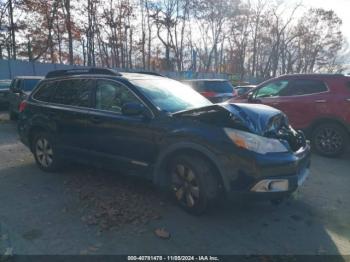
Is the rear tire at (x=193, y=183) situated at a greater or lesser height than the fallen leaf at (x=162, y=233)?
greater

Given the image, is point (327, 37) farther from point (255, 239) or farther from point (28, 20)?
point (255, 239)

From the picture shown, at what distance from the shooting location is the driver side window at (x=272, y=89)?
7.21 meters

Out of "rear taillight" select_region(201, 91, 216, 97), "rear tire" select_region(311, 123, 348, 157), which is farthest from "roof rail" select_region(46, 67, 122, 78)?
"rear taillight" select_region(201, 91, 216, 97)

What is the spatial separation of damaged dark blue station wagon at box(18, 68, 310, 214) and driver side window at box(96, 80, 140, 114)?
1cm

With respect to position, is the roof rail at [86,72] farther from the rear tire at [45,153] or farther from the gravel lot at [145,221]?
the gravel lot at [145,221]

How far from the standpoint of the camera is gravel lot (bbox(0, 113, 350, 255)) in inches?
119

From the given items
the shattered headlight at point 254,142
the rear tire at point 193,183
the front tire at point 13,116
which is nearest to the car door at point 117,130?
the rear tire at point 193,183

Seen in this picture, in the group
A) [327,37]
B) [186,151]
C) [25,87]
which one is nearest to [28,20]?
[25,87]

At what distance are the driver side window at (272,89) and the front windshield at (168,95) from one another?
323 cm

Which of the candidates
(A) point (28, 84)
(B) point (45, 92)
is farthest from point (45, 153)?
(A) point (28, 84)

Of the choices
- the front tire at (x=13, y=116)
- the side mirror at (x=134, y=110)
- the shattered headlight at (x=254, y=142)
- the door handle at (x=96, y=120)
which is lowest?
the front tire at (x=13, y=116)

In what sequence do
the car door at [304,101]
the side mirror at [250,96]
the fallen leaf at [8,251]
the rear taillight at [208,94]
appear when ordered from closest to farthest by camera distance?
the fallen leaf at [8,251], the car door at [304,101], the side mirror at [250,96], the rear taillight at [208,94]

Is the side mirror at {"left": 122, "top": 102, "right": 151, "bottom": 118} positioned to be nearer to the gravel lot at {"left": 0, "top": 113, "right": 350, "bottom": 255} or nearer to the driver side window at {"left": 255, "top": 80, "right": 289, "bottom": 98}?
the gravel lot at {"left": 0, "top": 113, "right": 350, "bottom": 255}

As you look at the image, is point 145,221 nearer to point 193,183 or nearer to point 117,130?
point 193,183
